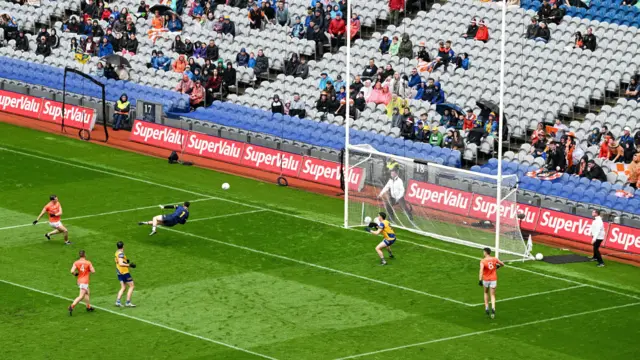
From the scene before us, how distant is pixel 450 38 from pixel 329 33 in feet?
18.3

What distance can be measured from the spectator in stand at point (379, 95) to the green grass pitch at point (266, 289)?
18.5 feet

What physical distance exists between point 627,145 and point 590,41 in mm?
6148

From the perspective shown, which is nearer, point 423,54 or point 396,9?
point 423,54

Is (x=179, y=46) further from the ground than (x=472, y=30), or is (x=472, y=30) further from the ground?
(x=472, y=30)

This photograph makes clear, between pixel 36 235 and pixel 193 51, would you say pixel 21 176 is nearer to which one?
pixel 36 235

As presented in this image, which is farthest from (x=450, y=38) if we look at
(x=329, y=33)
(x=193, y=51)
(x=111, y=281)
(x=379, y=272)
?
(x=111, y=281)

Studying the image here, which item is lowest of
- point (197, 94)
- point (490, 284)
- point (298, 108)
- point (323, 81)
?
point (490, 284)

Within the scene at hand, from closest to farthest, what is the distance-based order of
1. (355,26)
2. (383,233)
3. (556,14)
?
(383,233), (556,14), (355,26)

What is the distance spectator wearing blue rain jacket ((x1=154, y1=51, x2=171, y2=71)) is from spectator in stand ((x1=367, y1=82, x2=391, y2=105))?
33.1 feet

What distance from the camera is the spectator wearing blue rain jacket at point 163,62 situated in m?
58.8

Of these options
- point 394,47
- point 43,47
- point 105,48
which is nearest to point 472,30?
point 394,47

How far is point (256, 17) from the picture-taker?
5956 cm

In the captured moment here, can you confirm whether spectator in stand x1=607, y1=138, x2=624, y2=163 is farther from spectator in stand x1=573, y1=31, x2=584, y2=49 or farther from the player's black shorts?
the player's black shorts

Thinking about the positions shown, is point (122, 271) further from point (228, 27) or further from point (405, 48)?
point (228, 27)
